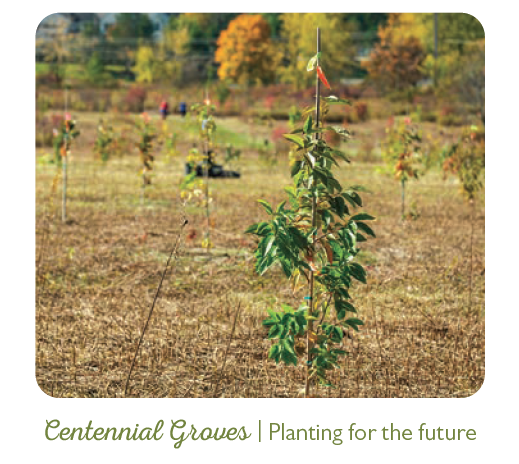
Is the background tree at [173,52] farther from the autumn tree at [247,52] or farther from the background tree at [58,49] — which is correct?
the background tree at [58,49]

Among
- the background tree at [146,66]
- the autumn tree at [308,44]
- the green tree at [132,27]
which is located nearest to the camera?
the autumn tree at [308,44]

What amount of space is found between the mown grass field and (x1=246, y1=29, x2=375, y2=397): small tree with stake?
126 cm

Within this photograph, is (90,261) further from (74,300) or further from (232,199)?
(232,199)

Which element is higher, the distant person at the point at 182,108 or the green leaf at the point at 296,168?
the green leaf at the point at 296,168

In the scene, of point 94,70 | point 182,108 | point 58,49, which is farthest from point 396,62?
point 58,49

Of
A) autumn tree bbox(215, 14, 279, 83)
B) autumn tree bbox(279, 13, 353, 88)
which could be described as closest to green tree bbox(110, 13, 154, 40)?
autumn tree bbox(215, 14, 279, 83)

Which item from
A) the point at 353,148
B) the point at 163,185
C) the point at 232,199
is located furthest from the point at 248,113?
the point at 232,199

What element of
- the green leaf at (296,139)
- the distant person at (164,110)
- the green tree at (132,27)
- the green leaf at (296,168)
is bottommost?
the distant person at (164,110)

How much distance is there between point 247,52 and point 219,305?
74.3 ft

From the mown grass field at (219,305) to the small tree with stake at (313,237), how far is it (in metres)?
1.26

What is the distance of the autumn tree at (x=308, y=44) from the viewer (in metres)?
27.5

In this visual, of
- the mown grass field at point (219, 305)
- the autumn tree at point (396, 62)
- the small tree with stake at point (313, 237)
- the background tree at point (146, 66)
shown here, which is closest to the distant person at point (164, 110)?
the background tree at point (146, 66)

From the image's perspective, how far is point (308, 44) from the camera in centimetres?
2738

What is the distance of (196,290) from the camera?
7078 mm
